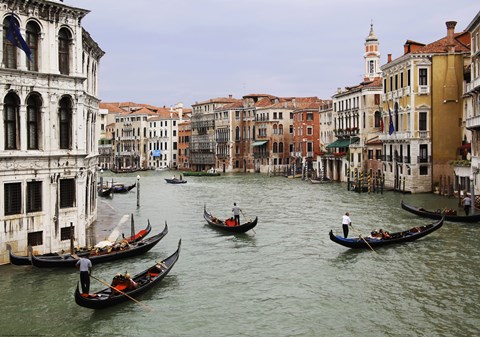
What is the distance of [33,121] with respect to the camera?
14930 mm

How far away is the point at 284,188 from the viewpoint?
42.5 metres

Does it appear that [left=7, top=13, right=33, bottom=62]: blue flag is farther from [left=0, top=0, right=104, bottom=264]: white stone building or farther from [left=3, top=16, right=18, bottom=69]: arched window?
[left=0, top=0, right=104, bottom=264]: white stone building

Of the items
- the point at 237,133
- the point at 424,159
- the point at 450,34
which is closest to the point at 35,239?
the point at 424,159

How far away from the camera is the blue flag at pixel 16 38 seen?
1348cm

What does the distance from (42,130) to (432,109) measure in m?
24.2

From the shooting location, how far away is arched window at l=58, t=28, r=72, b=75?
50.0 ft

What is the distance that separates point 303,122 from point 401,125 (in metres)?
25.9

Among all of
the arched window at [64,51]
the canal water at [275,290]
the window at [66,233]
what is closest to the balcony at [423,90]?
the canal water at [275,290]

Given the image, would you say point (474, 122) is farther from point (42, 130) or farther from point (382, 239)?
point (42, 130)

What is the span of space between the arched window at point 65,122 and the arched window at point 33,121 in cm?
63

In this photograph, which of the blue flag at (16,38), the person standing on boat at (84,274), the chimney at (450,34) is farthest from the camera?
the chimney at (450,34)

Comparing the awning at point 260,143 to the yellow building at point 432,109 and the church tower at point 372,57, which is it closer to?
the church tower at point 372,57

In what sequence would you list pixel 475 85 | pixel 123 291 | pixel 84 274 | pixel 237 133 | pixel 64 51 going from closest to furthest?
1. pixel 84 274
2. pixel 123 291
3. pixel 64 51
4. pixel 475 85
5. pixel 237 133

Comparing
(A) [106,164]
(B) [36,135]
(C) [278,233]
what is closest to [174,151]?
(A) [106,164]
